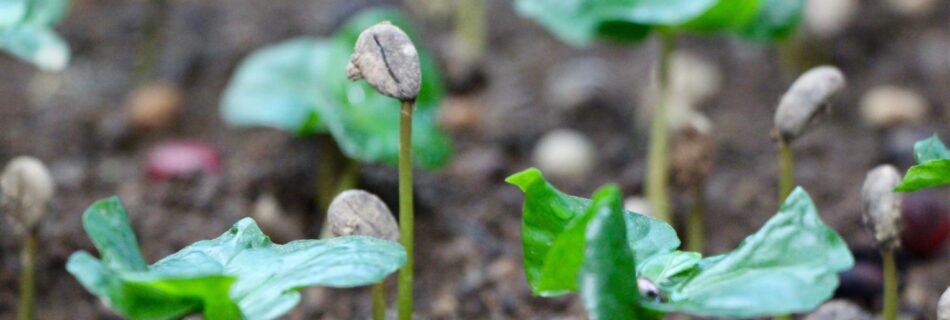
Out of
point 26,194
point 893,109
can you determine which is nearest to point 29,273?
point 26,194

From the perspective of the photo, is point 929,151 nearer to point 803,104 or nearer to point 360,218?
point 803,104

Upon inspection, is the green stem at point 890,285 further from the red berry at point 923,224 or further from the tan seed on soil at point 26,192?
the tan seed on soil at point 26,192

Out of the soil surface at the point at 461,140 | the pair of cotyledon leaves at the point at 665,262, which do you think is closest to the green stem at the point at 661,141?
the soil surface at the point at 461,140

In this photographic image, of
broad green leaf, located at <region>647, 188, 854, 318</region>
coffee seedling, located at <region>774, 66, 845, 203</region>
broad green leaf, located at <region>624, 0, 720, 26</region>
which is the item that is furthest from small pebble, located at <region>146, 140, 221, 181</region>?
broad green leaf, located at <region>647, 188, 854, 318</region>

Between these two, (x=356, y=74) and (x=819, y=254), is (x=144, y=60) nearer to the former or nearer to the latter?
(x=356, y=74)

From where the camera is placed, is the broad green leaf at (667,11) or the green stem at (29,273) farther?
the broad green leaf at (667,11)

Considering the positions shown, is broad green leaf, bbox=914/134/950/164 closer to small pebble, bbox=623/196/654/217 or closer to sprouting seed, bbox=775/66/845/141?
sprouting seed, bbox=775/66/845/141

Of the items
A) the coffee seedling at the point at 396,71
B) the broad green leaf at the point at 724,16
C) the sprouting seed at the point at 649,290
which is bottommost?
the sprouting seed at the point at 649,290

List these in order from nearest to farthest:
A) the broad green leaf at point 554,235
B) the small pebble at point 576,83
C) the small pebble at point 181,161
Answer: the broad green leaf at point 554,235 < the small pebble at point 181,161 < the small pebble at point 576,83
